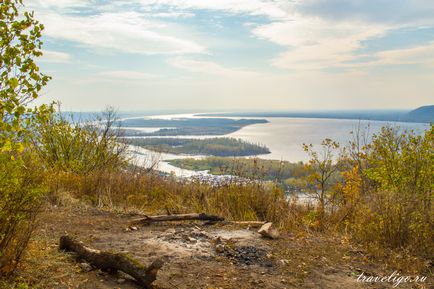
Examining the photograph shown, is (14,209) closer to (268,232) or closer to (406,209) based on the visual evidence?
A: (268,232)

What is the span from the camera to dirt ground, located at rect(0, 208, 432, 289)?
4.47 metres

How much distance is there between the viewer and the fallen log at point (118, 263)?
4.25m

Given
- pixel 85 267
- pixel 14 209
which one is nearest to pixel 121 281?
pixel 85 267

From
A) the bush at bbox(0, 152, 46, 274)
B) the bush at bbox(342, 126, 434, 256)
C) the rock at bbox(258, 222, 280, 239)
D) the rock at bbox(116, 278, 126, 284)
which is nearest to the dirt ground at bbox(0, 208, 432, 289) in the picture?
the rock at bbox(116, 278, 126, 284)

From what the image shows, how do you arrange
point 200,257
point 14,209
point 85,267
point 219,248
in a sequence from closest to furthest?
point 14,209 → point 85,267 → point 200,257 → point 219,248

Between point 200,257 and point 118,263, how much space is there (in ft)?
4.37

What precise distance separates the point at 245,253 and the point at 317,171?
7815mm

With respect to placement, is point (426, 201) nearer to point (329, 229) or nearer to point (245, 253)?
point (329, 229)

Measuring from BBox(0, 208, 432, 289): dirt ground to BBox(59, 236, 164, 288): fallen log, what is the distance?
11 centimetres

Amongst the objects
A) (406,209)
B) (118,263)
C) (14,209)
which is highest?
(14,209)

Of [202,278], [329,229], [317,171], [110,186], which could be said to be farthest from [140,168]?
[202,278]

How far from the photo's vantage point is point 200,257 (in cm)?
540

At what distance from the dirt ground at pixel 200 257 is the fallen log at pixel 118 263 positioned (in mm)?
106

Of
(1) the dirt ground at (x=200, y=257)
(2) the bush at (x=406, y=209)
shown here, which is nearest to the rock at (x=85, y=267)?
(1) the dirt ground at (x=200, y=257)
